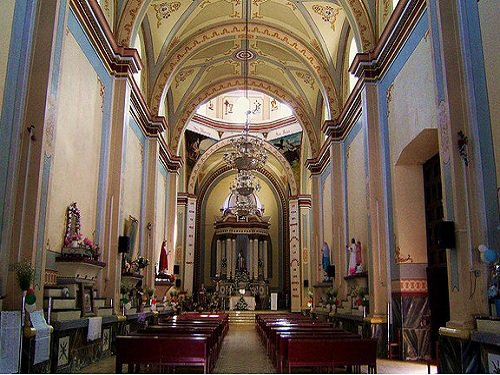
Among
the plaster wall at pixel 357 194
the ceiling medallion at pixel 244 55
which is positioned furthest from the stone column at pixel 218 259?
the plaster wall at pixel 357 194

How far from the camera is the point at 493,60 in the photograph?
604 cm

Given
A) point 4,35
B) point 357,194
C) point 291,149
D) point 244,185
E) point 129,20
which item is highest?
point 291,149

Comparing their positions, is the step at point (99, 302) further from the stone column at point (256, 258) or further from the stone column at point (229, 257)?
the stone column at point (256, 258)

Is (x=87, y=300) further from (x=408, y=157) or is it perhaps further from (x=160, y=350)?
(x=408, y=157)

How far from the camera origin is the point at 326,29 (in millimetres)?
14633

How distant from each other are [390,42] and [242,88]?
9843 mm

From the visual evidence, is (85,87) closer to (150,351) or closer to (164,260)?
(150,351)

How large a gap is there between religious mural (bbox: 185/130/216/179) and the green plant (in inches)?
734

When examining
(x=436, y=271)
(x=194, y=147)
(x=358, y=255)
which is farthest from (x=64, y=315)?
(x=194, y=147)

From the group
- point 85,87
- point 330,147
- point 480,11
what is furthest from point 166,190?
point 480,11

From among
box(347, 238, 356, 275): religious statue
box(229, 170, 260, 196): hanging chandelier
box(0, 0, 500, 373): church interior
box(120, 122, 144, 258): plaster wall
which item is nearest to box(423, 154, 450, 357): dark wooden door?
box(0, 0, 500, 373): church interior

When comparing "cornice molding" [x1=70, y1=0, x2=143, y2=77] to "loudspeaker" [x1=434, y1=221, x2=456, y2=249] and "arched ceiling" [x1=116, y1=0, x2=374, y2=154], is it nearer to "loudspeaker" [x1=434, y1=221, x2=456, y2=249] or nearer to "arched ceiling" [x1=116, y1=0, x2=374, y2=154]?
"arched ceiling" [x1=116, y1=0, x2=374, y2=154]

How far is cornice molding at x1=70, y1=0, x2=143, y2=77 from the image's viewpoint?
898cm

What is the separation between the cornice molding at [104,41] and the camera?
8.98 metres
